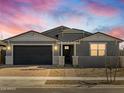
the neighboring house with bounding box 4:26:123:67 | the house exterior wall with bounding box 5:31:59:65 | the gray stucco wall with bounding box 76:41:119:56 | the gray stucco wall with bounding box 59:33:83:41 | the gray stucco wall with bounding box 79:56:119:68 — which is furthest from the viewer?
the gray stucco wall with bounding box 59:33:83:41

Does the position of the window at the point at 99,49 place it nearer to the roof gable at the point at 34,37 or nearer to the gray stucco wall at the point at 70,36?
the gray stucco wall at the point at 70,36

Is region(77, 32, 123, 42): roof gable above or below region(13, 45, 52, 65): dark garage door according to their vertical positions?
above

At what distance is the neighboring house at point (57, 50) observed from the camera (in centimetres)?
3422

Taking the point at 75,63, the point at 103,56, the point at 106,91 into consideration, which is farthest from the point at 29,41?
the point at 106,91

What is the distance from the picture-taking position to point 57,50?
3575 cm

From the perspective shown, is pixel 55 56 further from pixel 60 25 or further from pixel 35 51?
pixel 60 25

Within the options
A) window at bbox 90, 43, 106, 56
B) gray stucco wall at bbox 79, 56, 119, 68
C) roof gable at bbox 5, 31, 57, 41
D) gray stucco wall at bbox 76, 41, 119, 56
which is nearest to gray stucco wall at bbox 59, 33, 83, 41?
roof gable at bbox 5, 31, 57, 41

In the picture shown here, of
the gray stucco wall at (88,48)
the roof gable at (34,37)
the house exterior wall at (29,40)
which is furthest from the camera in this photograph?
the roof gable at (34,37)

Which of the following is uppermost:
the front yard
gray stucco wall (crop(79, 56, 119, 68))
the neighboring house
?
the neighboring house

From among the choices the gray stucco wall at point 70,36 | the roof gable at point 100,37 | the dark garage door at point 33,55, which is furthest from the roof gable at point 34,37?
the roof gable at point 100,37

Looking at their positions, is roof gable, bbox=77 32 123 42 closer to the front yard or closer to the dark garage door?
the dark garage door

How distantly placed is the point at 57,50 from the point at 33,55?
3.09m

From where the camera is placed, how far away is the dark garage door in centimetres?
3600

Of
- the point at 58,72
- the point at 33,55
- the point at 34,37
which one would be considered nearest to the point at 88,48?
the point at 34,37
